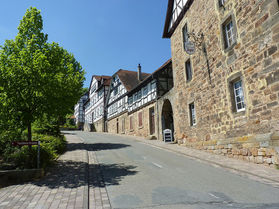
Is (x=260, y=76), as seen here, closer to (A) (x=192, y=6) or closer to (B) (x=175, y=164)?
(B) (x=175, y=164)

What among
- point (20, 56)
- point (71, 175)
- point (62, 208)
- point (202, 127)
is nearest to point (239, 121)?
point (202, 127)

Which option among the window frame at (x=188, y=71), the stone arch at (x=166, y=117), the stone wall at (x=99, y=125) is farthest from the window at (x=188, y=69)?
the stone wall at (x=99, y=125)

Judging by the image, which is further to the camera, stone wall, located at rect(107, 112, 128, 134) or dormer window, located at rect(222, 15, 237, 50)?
stone wall, located at rect(107, 112, 128, 134)

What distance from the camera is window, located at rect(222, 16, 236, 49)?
10157 millimetres

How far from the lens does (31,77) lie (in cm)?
779

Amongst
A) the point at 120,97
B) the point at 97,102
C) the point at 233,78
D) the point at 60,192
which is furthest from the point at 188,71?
the point at 97,102

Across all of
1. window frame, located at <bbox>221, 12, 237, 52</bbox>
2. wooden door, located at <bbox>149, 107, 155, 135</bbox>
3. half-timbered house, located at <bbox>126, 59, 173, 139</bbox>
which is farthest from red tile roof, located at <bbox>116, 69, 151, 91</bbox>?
window frame, located at <bbox>221, 12, 237, 52</bbox>

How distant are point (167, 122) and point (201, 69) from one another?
9.03 metres

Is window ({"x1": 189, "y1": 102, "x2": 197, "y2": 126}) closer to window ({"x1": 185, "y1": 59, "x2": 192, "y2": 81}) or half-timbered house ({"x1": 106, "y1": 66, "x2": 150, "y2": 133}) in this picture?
window ({"x1": 185, "y1": 59, "x2": 192, "y2": 81})

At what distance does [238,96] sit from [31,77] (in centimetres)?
869

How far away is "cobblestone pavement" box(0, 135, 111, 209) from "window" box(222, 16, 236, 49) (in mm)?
8438

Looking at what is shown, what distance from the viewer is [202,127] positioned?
500 inches

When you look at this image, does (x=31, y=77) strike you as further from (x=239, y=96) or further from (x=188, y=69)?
(x=188, y=69)

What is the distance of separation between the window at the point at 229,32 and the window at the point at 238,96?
194cm
